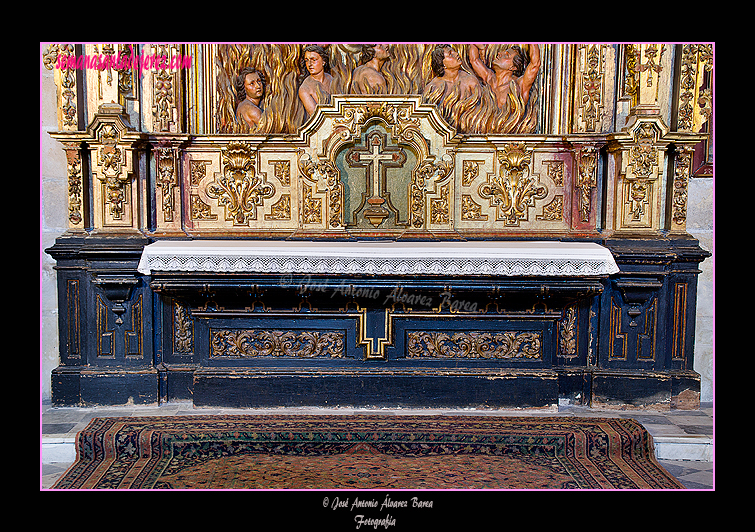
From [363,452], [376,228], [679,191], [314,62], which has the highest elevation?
[314,62]

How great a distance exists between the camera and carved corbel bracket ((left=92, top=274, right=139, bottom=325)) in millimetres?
4520

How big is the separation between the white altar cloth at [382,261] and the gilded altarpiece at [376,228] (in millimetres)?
106

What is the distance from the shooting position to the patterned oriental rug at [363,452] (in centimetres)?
371

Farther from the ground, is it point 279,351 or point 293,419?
point 279,351

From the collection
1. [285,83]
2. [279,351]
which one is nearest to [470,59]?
[285,83]

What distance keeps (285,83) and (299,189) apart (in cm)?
96

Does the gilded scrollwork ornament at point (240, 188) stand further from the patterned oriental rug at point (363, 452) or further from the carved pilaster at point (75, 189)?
the patterned oriental rug at point (363, 452)

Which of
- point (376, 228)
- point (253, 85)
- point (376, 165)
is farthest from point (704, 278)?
point (253, 85)

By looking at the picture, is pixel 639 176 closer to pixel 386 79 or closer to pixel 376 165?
pixel 376 165

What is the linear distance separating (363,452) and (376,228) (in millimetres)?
1778

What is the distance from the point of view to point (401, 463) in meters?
3.92

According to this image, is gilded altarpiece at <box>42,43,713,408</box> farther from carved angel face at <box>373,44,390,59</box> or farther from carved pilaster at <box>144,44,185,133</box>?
carved angel face at <box>373,44,390,59</box>

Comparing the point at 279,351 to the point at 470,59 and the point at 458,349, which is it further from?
the point at 470,59

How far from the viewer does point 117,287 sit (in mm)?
4551
